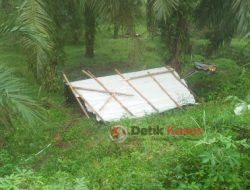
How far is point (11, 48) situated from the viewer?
507 inches

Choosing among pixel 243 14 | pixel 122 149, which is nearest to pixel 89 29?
pixel 243 14

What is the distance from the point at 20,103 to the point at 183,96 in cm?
427

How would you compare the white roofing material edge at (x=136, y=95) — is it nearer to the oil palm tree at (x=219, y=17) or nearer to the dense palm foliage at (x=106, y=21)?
the dense palm foliage at (x=106, y=21)

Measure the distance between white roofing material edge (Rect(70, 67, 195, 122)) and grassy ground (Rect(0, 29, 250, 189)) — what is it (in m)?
0.30

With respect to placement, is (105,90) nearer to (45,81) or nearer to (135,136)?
(45,81)

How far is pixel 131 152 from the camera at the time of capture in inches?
191

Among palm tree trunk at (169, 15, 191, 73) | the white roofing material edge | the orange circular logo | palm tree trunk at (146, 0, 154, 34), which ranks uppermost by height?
palm tree trunk at (146, 0, 154, 34)

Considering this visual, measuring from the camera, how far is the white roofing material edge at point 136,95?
7.16 meters

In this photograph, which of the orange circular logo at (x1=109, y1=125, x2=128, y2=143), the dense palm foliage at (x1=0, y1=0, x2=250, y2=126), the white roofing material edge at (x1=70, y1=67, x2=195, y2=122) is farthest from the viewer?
the white roofing material edge at (x1=70, y1=67, x2=195, y2=122)

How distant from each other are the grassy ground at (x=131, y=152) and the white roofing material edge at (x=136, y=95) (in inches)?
11.8

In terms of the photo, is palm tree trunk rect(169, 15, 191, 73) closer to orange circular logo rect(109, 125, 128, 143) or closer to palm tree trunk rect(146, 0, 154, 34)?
palm tree trunk rect(146, 0, 154, 34)

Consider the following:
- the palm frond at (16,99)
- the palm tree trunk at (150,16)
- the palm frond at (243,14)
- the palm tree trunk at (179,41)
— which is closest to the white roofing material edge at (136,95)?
the palm tree trunk at (179,41)

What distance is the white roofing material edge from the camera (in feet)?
23.5

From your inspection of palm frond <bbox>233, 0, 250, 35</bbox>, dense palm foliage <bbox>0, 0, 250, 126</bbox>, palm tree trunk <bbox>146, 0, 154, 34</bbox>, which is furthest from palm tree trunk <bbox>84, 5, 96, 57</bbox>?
palm frond <bbox>233, 0, 250, 35</bbox>
